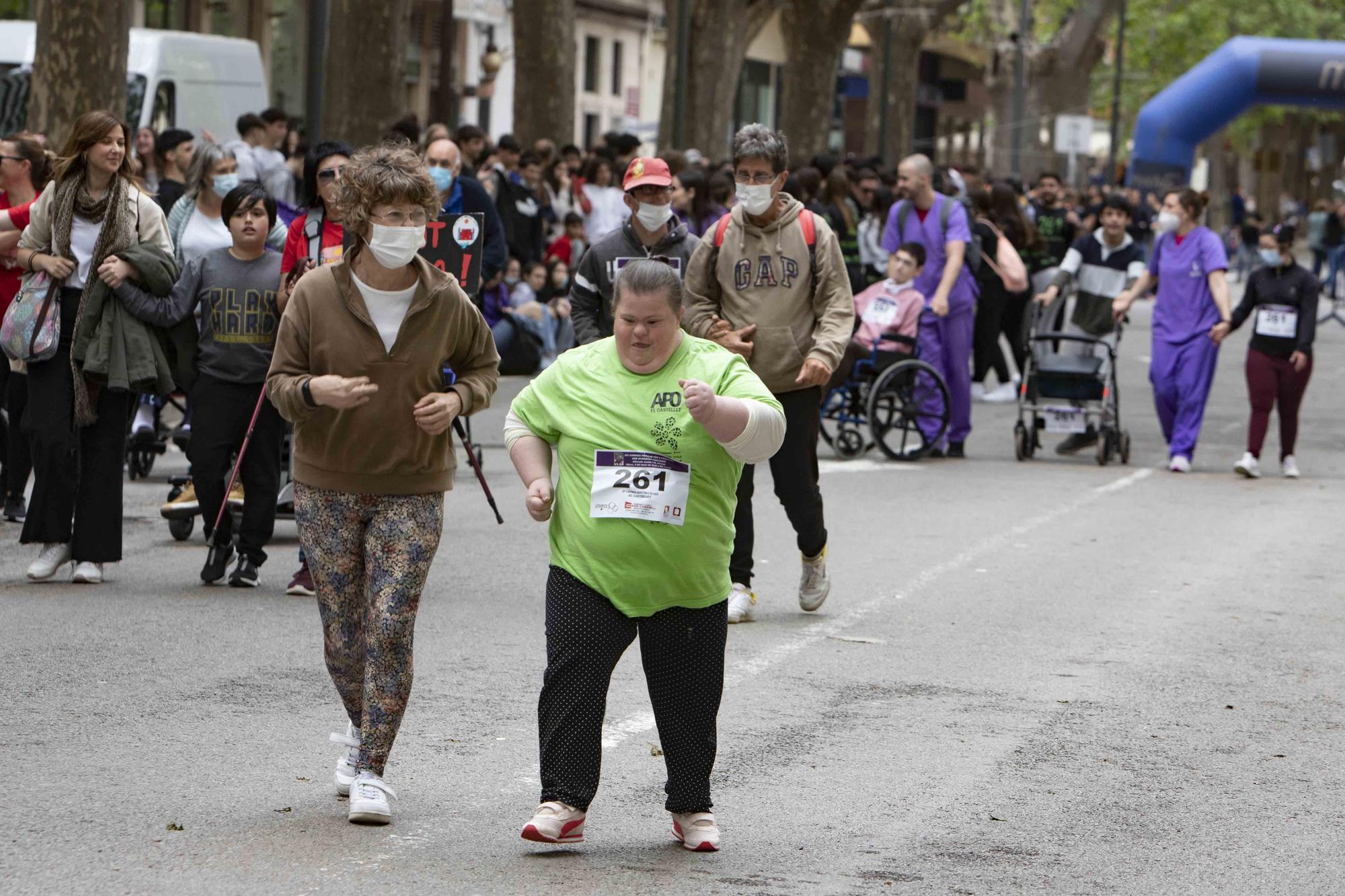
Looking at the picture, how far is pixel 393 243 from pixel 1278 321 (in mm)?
10647

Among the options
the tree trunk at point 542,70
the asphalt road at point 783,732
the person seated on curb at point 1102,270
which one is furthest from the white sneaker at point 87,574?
the tree trunk at point 542,70

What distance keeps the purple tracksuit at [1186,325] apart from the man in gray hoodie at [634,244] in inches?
260

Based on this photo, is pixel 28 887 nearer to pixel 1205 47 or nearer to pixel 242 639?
pixel 242 639

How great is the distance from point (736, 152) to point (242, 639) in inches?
106

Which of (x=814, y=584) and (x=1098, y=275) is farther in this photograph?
(x=1098, y=275)

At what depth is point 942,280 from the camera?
15.4 metres

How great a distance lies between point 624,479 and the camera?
5375mm

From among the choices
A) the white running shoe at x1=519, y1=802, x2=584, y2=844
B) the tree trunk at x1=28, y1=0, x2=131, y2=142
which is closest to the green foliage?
the tree trunk at x1=28, y1=0, x2=131, y2=142

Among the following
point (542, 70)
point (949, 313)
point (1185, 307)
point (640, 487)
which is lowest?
point (640, 487)

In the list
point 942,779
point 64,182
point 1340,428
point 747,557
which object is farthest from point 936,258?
point 942,779

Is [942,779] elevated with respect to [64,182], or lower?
lower

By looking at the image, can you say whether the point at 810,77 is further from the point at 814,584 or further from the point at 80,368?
the point at 80,368

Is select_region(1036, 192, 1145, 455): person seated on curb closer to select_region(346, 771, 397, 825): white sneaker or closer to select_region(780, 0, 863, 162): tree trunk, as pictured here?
select_region(346, 771, 397, 825): white sneaker

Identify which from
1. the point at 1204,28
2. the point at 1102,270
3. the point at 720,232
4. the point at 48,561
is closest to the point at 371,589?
the point at 720,232
